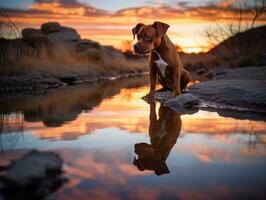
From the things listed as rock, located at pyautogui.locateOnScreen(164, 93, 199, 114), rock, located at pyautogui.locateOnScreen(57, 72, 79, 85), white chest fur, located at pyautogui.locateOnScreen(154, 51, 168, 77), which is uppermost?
white chest fur, located at pyautogui.locateOnScreen(154, 51, 168, 77)

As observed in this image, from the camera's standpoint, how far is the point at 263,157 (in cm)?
305

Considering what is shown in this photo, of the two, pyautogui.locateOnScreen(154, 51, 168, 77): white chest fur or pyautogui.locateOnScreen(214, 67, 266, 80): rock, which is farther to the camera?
pyautogui.locateOnScreen(214, 67, 266, 80): rock

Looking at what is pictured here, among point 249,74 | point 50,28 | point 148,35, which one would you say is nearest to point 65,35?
point 50,28

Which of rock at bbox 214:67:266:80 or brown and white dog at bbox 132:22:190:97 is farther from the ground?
brown and white dog at bbox 132:22:190:97

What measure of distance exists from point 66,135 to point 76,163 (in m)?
1.17

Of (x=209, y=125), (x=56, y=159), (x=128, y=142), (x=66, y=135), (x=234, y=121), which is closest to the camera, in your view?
(x=56, y=159)

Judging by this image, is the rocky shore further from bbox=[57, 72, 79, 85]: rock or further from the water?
bbox=[57, 72, 79, 85]: rock

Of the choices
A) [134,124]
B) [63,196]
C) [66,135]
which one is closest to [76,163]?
[63,196]

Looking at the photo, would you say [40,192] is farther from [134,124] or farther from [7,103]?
[7,103]

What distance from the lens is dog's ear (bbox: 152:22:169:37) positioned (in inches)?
253

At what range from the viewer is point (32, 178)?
209cm

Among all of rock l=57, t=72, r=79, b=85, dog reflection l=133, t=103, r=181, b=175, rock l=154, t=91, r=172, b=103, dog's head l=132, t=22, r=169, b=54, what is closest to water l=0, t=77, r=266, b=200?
dog reflection l=133, t=103, r=181, b=175

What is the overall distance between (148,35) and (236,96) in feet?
6.83

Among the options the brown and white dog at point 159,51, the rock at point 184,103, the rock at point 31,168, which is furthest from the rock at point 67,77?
the rock at point 31,168
